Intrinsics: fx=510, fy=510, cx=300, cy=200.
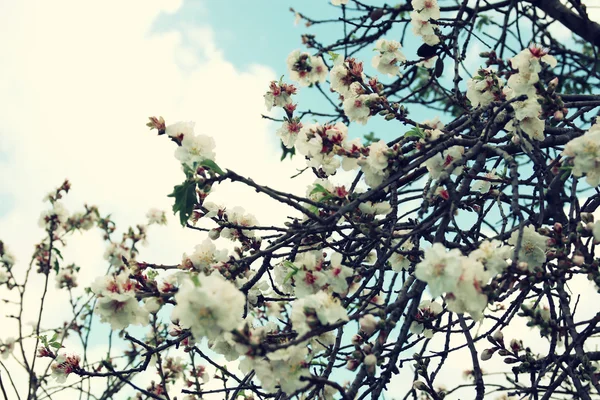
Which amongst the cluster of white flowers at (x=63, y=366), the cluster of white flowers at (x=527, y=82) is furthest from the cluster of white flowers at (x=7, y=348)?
the cluster of white flowers at (x=527, y=82)

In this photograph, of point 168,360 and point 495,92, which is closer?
point 495,92

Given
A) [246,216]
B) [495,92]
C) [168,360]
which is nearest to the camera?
[495,92]

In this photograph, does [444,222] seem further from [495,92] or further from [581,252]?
[495,92]

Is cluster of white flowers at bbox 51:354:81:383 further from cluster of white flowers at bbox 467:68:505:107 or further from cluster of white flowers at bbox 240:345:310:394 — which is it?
cluster of white flowers at bbox 467:68:505:107

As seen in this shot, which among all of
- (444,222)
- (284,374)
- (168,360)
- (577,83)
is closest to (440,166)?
(444,222)

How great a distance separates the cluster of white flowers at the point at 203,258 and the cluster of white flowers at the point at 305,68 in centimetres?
117

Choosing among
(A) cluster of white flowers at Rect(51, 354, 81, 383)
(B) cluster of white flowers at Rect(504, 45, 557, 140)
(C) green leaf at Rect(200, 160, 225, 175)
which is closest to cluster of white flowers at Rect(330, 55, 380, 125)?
(B) cluster of white flowers at Rect(504, 45, 557, 140)

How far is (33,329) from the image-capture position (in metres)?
4.28

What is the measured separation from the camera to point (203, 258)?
6.17 ft

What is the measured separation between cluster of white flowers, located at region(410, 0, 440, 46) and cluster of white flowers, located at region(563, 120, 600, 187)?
1416mm

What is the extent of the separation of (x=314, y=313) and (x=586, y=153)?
0.95 meters

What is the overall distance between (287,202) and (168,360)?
2.96m

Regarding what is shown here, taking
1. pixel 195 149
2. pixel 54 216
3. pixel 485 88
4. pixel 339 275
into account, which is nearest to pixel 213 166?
pixel 195 149

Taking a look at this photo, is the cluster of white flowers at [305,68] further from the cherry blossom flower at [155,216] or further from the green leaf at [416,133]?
the cherry blossom flower at [155,216]
